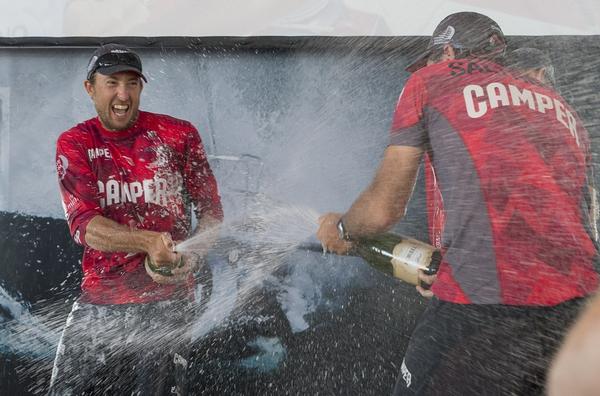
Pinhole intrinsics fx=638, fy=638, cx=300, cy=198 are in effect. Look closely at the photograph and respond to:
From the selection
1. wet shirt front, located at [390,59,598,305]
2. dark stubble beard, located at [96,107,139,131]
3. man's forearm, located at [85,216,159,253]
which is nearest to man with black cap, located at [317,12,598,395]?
wet shirt front, located at [390,59,598,305]

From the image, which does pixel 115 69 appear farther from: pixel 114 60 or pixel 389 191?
pixel 389 191

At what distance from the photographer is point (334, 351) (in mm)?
2217

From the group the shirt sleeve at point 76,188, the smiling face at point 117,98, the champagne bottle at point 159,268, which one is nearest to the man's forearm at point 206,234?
the champagne bottle at point 159,268

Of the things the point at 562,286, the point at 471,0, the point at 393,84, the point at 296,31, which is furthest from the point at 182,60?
the point at 562,286

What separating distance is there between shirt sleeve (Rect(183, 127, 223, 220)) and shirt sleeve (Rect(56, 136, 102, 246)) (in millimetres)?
330

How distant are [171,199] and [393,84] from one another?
0.89m

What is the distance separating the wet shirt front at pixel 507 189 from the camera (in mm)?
1527

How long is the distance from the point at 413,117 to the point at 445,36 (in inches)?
13.0

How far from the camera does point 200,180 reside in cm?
232

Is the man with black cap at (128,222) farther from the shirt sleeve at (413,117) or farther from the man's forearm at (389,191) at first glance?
the shirt sleeve at (413,117)

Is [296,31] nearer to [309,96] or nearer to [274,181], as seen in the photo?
[309,96]

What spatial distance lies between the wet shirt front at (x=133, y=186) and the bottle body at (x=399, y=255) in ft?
1.88

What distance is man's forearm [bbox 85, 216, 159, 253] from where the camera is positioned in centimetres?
215

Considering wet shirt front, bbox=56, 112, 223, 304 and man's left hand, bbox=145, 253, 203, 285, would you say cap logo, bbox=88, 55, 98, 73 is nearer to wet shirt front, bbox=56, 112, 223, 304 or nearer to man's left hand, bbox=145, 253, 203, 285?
wet shirt front, bbox=56, 112, 223, 304
